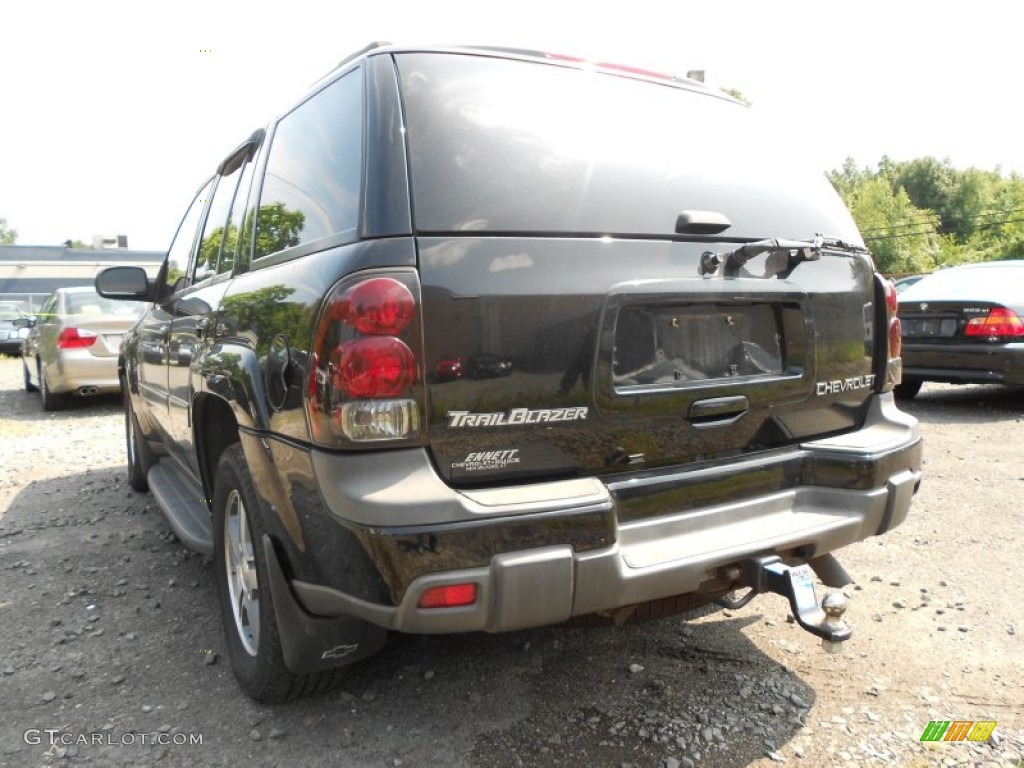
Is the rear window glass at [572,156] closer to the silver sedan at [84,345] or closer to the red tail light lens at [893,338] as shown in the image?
the red tail light lens at [893,338]

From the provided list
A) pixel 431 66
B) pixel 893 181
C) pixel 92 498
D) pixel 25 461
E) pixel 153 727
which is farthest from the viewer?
pixel 893 181

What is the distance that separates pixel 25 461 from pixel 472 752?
19.9 ft

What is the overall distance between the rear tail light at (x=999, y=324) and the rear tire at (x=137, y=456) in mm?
7215

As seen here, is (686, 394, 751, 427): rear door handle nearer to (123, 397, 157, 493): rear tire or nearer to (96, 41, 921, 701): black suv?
(96, 41, 921, 701): black suv

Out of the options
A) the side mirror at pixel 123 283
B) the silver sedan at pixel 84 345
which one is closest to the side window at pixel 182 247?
the side mirror at pixel 123 283

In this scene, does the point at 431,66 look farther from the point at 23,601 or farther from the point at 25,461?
the point at 25,461

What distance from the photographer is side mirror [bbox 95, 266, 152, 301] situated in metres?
4.43

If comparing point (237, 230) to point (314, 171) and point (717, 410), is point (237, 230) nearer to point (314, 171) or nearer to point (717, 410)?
point (314, 171)

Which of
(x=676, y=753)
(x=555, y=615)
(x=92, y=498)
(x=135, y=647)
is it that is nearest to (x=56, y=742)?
(x=135, y=647)

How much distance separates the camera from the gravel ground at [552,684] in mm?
2408

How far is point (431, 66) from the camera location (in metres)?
2.23

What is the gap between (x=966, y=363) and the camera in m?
7.55

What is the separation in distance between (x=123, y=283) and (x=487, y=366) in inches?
128

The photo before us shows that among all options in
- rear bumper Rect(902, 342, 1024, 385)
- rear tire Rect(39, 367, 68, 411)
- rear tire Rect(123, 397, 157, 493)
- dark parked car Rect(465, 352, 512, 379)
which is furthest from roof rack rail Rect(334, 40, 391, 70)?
rear tire Rect(39, 367, 68, 411)
